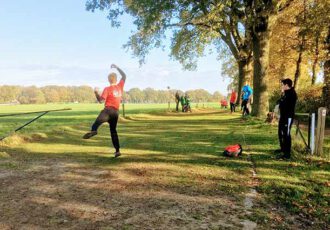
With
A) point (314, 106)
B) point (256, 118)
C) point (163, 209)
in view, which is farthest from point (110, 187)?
point (314, 106)

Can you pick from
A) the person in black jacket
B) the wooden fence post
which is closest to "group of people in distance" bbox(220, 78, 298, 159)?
the person in black jacket

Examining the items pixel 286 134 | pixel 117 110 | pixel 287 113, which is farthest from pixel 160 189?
pixel 287 113

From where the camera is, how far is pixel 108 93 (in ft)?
29.1

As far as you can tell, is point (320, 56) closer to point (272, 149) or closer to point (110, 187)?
point (272, 149)

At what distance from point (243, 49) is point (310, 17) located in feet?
34.8

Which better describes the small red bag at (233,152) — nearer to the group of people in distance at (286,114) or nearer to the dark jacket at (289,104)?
the group of people in distance at (286,114)

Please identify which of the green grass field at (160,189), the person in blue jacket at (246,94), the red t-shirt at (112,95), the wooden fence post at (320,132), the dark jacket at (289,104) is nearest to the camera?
the green grass field at (160,189)

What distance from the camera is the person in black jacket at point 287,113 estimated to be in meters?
9.23

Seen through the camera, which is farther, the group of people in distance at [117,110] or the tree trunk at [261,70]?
the tree trunk at [261,70]

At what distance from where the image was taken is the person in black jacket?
9.23 metres

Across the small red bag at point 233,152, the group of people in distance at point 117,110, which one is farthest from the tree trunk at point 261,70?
the small red bag at point 233,152

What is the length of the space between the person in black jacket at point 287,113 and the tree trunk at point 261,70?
1065cm

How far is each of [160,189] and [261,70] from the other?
15.0m

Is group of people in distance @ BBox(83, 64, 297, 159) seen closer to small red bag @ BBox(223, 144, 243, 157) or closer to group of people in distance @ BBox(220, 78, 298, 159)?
group of people in distance @ BBox(220, 78, 298, 159)
